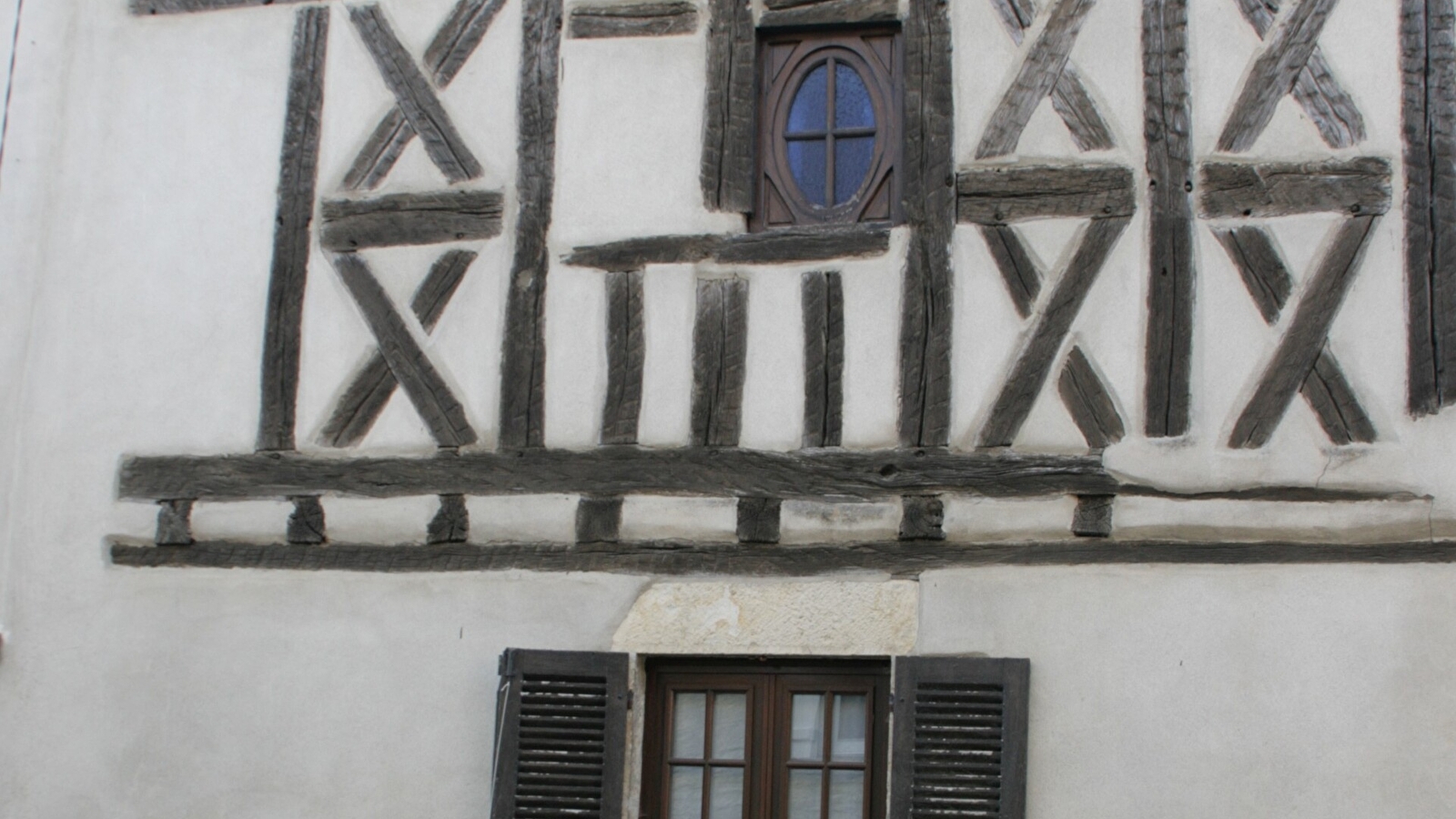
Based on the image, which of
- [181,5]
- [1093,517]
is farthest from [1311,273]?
[181,5]

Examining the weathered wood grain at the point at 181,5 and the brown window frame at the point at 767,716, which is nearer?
the brown window frame at the point at 767,716

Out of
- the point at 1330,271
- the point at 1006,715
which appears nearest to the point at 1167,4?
the point at 1330,271

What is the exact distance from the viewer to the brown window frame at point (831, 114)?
20.7ft

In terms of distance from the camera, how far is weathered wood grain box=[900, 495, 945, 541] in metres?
5.95

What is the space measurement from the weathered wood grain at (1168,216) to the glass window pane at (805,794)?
1552 millimetres

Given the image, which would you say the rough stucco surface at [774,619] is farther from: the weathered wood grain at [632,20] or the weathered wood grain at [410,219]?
the weathered wood grain at [632,20]

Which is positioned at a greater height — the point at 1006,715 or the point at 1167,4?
the point at 1167,4

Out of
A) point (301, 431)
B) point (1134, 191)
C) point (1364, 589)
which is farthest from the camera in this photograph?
point (301, 431)

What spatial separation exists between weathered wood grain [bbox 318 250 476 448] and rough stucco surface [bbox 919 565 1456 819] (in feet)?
7.02

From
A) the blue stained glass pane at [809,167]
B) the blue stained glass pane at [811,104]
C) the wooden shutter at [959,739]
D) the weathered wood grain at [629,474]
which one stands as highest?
the blue stained glass pane at [811,104]

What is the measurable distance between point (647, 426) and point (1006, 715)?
1.53m

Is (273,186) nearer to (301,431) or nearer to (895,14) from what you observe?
(301,431)

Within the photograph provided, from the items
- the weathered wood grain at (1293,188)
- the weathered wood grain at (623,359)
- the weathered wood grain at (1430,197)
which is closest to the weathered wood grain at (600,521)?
the weathered wood grain at (623,359)

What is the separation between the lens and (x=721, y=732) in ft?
20.0
